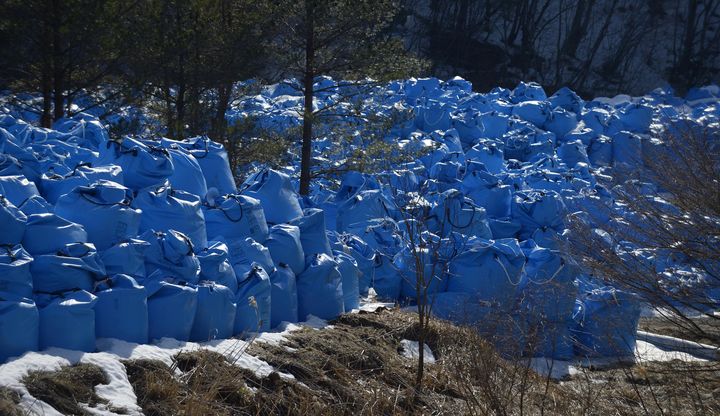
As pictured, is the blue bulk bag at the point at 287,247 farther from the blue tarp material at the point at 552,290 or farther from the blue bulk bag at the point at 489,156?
the blue bulk bag at the point at 489,156

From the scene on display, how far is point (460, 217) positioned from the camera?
7508 millimetres

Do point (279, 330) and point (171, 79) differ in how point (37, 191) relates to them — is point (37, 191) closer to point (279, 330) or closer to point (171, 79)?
point (279, 330)

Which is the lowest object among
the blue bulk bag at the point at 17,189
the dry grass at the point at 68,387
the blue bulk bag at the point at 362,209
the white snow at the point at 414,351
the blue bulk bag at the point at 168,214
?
the white snow at the point at 414,351

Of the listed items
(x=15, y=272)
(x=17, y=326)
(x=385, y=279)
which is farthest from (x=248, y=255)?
(x=385, y=279)

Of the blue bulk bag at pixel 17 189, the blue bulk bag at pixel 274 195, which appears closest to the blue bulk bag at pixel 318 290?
the blue bulk bag at pixel 274 195

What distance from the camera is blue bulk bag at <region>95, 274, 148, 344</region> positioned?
410cm

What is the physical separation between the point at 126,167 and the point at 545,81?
22.8 m

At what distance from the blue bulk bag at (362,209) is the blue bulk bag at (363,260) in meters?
0.74

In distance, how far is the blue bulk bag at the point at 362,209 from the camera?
25.1ft

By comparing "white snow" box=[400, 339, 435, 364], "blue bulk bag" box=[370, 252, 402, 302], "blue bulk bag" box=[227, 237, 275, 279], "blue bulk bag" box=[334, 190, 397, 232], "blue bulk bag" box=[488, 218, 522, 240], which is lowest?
"white snow" box=[400, 339, 435, 364]

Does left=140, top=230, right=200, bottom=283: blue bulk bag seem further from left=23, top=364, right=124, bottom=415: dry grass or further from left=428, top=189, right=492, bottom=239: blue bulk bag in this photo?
left=428, top=189, right=492, bottom=239: blue bulk bag

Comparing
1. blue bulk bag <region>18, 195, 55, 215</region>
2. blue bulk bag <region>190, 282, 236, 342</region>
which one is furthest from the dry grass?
blue bulk bag <region>18, 195, 55, 215</region>

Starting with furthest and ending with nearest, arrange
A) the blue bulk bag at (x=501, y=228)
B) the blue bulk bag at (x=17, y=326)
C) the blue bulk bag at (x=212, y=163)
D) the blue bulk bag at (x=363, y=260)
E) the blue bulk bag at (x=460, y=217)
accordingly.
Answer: the blue bulk bag at (x=501, y=228)
the blue bulk bag at (x=460, y=217)
the blue bulk bag at (x=363, y=260)
the blue bulk bag at (x=212, y=163)
the blue bulk bag at (x=17, y=326)

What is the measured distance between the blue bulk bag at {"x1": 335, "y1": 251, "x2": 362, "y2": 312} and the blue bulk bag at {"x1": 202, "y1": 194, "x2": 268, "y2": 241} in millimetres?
669
